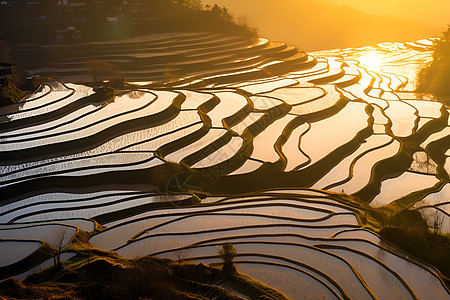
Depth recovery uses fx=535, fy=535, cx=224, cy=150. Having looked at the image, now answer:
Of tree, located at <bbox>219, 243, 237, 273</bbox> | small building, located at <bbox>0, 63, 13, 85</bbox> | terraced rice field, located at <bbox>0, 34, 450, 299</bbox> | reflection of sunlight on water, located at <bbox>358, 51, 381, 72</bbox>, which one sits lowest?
reflection of sunlight on water, located at <bbox>358, 51, 381, 72</bbox>

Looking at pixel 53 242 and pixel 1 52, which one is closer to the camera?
pixel 53 242

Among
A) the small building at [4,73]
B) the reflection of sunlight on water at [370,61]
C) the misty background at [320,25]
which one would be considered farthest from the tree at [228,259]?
the misty background at [320,25]

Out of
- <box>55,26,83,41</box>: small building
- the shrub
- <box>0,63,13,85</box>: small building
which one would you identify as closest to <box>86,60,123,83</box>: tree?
<box>0,63,13,85</box>: small building

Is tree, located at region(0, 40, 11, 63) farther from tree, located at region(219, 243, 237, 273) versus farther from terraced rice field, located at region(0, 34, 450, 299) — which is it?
tree, located at region(219, 243, 237, 273)

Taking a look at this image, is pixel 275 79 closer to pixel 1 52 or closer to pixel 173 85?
pixel 173 85

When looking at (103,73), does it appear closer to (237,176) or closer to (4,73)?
(4,73)

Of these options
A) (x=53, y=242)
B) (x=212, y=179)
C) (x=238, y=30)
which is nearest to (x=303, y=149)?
(x=212, y=179)
